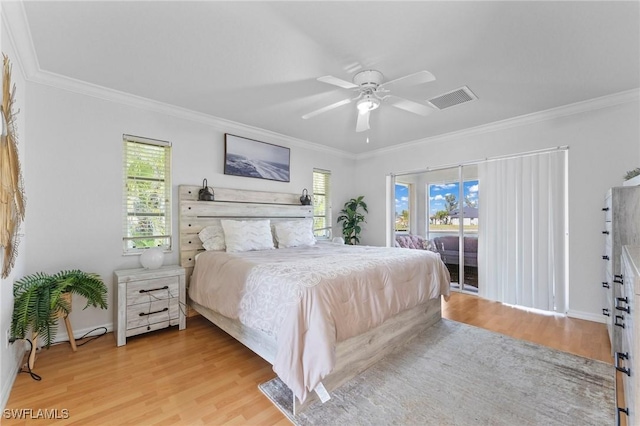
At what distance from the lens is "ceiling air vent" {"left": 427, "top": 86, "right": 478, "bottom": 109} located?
2896 mm

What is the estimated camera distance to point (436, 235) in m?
5.09

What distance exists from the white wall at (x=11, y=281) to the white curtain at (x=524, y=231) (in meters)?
5.11

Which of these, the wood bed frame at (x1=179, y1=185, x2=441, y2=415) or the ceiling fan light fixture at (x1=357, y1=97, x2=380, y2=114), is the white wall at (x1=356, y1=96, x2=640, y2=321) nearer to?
the wood bed frame at (x1=179, y1=185, x2=441, y2=415)

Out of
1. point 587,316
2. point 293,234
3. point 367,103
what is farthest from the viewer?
point 293,234

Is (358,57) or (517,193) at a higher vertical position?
(358,57)

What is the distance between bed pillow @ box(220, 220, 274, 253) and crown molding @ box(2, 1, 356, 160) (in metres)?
1.41

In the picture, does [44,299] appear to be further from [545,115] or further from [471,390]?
[545,115]

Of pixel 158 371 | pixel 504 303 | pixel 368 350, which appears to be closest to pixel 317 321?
pixel 368 350

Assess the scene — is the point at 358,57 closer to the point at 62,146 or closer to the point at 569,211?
the point at 62,146

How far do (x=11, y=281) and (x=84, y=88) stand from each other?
75.9 inches

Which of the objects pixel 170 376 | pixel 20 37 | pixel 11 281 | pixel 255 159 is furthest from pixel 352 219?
pixel 20 37

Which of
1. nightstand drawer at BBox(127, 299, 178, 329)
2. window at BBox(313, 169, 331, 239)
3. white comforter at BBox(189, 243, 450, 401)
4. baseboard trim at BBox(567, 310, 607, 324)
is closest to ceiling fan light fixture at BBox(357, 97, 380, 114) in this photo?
white comforter at BBox(189, 243, 450, 401)

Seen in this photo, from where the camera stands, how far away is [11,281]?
2.08 m

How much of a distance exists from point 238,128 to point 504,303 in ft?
15.0
